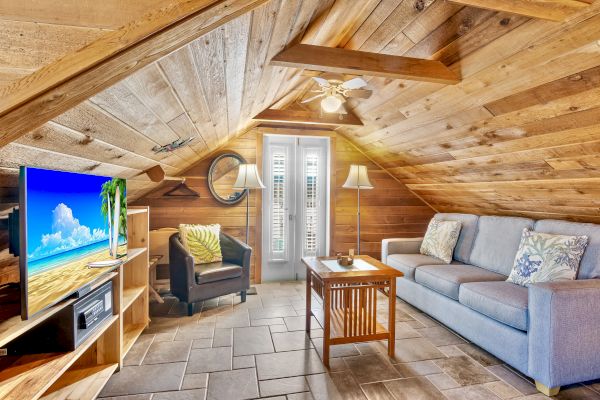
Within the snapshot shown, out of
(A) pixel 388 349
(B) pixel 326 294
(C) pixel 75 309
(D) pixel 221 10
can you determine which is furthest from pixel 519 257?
(C) pixel 75 309

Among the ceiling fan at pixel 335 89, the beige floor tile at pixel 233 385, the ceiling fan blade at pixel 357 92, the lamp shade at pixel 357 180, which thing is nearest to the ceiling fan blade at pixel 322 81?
the ceiling fan at pixel 335 89

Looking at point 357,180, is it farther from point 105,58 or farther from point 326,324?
point 105,58

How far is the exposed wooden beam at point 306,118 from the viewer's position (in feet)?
12.0

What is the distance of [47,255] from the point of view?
4.77 ft

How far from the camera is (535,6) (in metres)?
1.45

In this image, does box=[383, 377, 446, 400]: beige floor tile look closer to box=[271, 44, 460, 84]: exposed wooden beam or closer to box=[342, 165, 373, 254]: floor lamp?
box=[271, 44, 460, 84]: exposed wooden beam

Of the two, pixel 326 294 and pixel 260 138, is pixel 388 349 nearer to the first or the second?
pixel 326 294

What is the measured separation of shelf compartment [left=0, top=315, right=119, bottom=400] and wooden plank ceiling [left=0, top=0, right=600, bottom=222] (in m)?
0.89

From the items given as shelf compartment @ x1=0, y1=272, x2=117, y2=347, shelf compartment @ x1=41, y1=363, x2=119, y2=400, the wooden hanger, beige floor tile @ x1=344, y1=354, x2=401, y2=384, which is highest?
the wooden hanger

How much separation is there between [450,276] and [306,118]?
2298 mm

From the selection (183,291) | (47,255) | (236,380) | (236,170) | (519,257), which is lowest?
(236,380)

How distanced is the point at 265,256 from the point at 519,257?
2900 millimetres

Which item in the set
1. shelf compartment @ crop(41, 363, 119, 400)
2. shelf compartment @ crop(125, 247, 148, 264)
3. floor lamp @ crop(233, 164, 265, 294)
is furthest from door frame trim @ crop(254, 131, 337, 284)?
shelf compartment @ crop(41, 363, 119, 400)

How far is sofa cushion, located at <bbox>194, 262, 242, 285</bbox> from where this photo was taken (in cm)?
314
